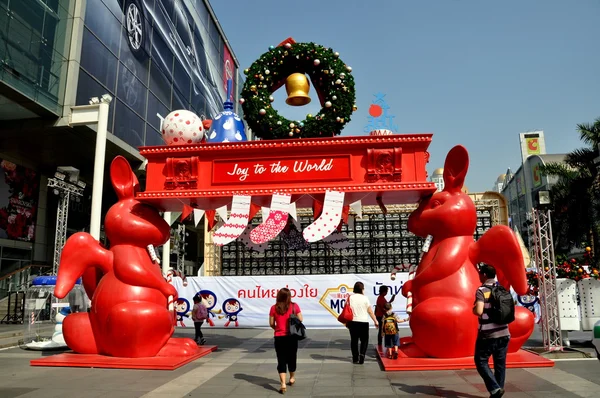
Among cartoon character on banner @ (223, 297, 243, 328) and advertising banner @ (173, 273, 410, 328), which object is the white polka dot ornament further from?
cartoon character on banner @ (223, 297, 243, 328)

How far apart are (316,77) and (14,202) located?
49.5 ft

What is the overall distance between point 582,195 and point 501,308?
20174mm

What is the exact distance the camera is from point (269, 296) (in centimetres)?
1416

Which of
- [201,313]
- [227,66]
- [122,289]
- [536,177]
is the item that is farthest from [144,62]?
[536,177]

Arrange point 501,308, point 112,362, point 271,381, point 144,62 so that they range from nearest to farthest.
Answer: point 501,308, point 271,381, point 112,362, point 144,62

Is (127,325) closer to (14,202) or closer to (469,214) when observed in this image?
(469,214)

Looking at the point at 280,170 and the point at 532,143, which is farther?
the point at 532,143

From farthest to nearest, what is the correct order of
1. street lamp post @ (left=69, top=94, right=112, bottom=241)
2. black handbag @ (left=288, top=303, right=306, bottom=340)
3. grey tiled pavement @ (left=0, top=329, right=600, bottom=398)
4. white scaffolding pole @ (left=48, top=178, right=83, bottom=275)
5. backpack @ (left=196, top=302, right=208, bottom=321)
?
white scaffolding pole @ (left=48, top=178, right=83, bottom=275) → street lamp post @ (left=69, top=94, right=112, bottom=241) → backpack @ (left=196, top=302, right=208, bottom=321) → black handbag @ (left=288, top=303, right=306, bottom=340) → grey tiled pavement @ (left=0, top=329, right=600, bottom=398)

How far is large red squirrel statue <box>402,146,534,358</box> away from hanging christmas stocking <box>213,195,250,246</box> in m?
2.97

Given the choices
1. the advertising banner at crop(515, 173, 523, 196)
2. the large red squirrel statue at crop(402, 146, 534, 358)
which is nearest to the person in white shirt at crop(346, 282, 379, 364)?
the large red squirrel statue at crop(402, 146, 534, 358)

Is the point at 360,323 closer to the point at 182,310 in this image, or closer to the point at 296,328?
the point at 296,328

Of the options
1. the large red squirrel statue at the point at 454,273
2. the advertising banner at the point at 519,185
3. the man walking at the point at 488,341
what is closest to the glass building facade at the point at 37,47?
the large red squirrel statue at the point at 454,273

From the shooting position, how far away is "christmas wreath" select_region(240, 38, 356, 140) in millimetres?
8273

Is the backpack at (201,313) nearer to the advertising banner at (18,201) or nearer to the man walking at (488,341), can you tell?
the man walking at (488,341)
